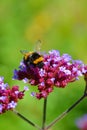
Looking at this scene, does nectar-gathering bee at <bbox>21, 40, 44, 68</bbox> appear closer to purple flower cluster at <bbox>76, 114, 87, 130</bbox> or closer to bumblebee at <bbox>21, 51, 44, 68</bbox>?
bumblebee at <bbox>21, 51, 44, 68</bbox>

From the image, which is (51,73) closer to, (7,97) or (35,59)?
(35,59)

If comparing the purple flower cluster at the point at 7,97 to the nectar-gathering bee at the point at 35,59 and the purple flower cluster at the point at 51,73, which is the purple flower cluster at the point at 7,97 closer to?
the purple flower cluster at the point at 51,73

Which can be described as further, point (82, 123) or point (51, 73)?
point (82, 123)

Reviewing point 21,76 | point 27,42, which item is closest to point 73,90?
point 27,42

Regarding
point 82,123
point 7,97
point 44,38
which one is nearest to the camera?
point 7,97

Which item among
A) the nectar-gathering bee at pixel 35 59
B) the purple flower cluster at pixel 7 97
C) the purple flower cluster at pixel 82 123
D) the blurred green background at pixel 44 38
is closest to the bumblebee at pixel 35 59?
the nectar-gathering bee at pixel 35 59

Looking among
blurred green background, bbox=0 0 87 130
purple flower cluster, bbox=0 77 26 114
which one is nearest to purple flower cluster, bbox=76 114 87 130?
blurred green background, bbox=0 0 87 130

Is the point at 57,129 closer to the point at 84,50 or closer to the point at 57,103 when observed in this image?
the point at 57,103

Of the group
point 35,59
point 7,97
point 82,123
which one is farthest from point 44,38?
point 7,97
